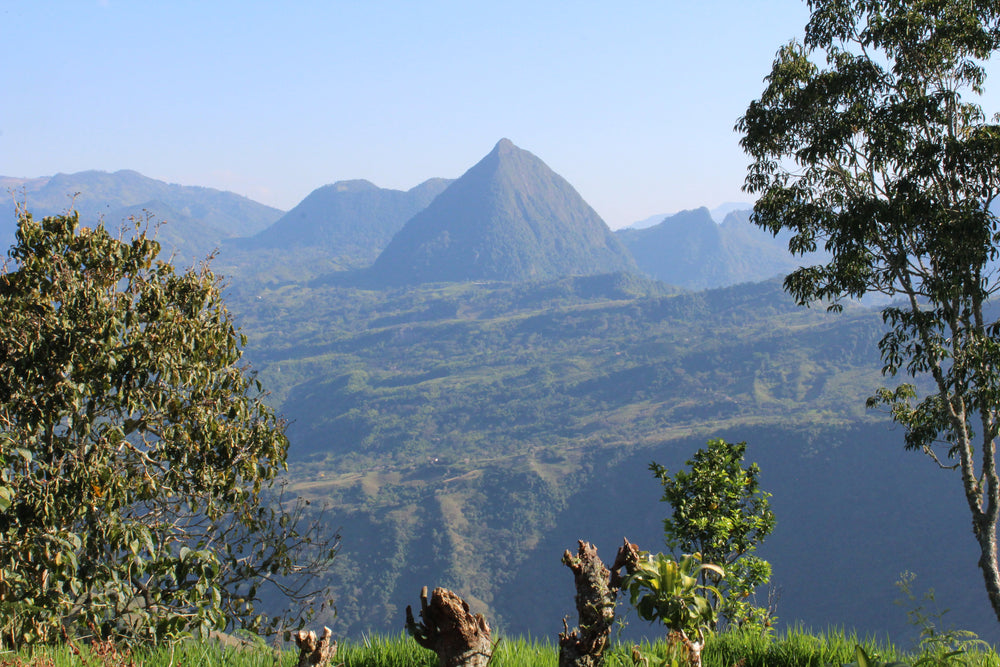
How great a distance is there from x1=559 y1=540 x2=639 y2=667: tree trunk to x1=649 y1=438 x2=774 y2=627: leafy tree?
11.8ft

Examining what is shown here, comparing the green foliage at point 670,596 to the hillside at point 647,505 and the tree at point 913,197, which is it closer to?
the tree at point 913,197

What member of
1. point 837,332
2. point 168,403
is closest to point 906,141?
point 168,403

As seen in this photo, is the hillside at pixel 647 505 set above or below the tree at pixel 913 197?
below

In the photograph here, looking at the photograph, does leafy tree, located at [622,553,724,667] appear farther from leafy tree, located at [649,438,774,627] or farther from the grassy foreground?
leafy tree, located at [649,438,774,627]

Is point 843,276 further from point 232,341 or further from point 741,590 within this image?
point 232,341

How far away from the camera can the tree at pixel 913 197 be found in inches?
396

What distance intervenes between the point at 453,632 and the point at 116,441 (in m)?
4.17

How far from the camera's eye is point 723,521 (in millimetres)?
8461

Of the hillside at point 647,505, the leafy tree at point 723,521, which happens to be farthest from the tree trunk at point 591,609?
the hillside at point 647,505

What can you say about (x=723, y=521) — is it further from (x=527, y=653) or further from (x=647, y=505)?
(x=647, y=505)

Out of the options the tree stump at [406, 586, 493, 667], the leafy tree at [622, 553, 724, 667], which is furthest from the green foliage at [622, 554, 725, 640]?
the tree stump at [406, 586, 493, 667]

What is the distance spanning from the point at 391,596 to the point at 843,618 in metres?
58.7

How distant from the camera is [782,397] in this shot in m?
171

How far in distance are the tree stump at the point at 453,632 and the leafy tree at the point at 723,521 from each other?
4.05 meters
